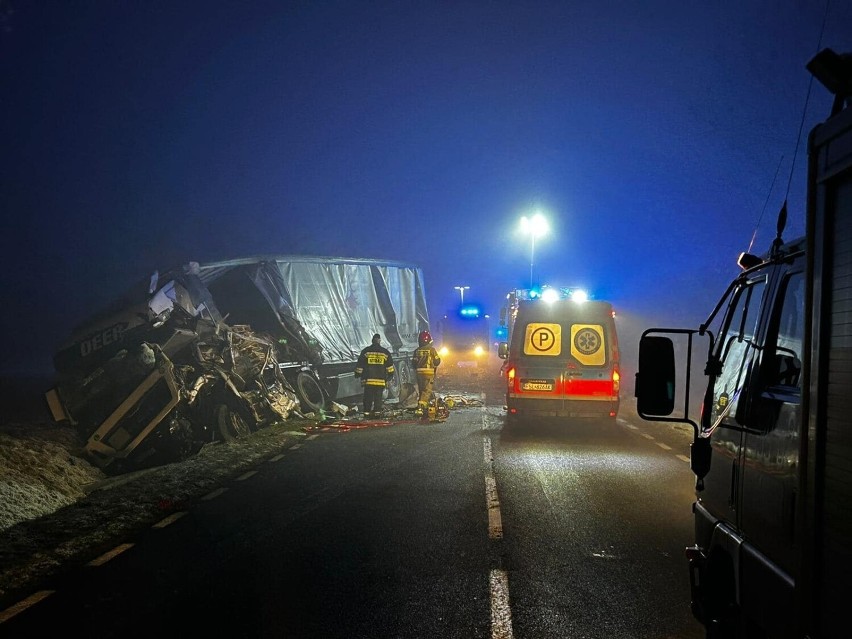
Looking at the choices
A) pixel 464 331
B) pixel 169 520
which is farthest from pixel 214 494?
pixel 464 331

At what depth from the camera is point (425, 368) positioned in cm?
1684

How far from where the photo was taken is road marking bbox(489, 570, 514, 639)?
14.3 feet

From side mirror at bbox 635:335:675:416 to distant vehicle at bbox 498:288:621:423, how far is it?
10.3 m

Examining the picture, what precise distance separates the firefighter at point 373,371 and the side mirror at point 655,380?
44.7 feet

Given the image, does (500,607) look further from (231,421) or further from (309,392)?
(309,392)

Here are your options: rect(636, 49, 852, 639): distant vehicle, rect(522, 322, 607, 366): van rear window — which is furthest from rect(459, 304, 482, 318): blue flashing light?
rect(636, 49, 852, 639): distant vehicle

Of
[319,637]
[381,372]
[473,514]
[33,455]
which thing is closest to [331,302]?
[381,372]

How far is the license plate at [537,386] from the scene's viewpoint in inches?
526

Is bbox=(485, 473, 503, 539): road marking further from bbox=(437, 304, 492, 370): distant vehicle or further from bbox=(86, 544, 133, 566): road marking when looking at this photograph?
bbox=(437, 304, 492, 370): distant vehicle

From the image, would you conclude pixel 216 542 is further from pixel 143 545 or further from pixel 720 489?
pixel 720 489

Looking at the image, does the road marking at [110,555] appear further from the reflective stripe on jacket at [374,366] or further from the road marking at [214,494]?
the reflective stripe on jacket at [374,366]

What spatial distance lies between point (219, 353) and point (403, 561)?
9.45m

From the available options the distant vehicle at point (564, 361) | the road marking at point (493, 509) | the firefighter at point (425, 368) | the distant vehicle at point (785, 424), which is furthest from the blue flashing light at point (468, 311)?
the distant vehicle at point (785, 424)

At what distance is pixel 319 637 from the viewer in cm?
427
